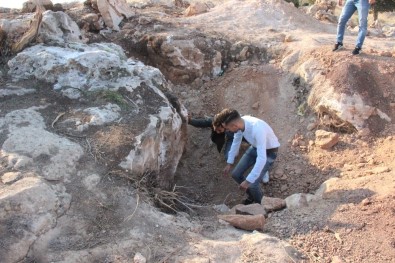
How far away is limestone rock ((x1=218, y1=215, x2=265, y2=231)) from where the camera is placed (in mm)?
3904

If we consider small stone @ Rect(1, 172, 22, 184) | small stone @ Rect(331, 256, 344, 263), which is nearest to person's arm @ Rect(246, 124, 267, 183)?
small stone @ Rect(331, 256, 344, 263)

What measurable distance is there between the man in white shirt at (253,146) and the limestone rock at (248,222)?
0.58 meters

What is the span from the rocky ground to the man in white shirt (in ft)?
1.37

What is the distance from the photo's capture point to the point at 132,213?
3.72 meters

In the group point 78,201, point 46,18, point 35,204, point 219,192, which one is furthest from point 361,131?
→ point 46,18

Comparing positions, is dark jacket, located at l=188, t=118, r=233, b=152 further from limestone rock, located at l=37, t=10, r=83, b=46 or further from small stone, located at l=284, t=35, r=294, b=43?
small stone, located at l=284, t=35, r=294, b=43

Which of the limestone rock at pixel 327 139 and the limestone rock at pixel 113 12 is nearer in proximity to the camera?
the limestone rock at pixel 327 139

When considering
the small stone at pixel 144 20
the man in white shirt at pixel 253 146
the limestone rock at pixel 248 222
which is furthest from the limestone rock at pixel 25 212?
the small stone at pixel 144 20

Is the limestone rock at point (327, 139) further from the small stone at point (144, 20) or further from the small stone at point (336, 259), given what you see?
the small stone at point (144, 20)

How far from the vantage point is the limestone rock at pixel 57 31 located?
5.91 meters

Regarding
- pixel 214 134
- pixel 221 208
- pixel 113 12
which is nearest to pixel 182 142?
pixel 214 134

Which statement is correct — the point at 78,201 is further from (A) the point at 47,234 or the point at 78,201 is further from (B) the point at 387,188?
(B) the point at 387,188

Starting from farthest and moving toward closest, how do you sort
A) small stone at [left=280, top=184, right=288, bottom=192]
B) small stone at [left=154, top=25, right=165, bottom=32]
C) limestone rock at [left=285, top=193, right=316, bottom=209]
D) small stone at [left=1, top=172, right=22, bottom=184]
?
small stone at [left=154, top=25, right=165, bottom=32] < small stone at [left=280, top=184, right=288, bottom=192] < limestone rock at [left=285, top=193, right=316, bottom=209] < small stone at [left=1, top=172, right=22, bottom=184]

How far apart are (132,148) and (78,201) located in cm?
83
